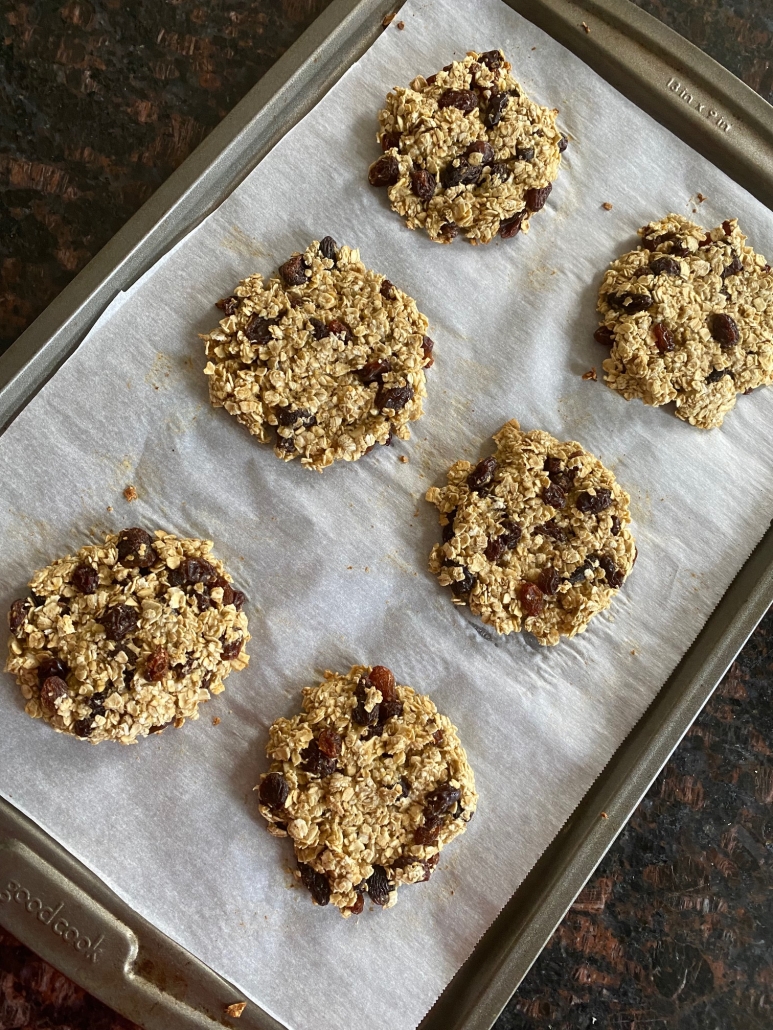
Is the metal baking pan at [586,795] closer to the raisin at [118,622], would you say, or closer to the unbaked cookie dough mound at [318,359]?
the unbaked cookie dough mound at [318,359]

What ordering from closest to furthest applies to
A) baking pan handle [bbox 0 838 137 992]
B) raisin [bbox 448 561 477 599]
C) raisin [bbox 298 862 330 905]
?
baking pan handle [bbox 0 838 137 992], raisin [bbox 298 862 330 905], raisin [bbox 448 561 477 599]

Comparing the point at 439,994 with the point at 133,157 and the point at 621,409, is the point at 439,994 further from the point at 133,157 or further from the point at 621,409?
the point at 133,157

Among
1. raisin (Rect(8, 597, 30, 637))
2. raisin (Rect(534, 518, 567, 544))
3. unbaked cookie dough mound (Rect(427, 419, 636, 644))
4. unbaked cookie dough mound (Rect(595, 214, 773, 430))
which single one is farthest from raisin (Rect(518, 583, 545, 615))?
raisin (Rect(8, 597, 30, 637))

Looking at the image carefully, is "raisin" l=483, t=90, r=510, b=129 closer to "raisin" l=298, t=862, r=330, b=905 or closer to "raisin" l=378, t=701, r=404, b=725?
"raisin" l=378, t=701, r=404, b=725

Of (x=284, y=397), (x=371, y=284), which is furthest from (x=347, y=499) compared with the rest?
(x=371, y=284)

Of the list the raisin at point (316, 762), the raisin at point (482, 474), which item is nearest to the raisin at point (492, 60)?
the raisin at point (482, 474)
